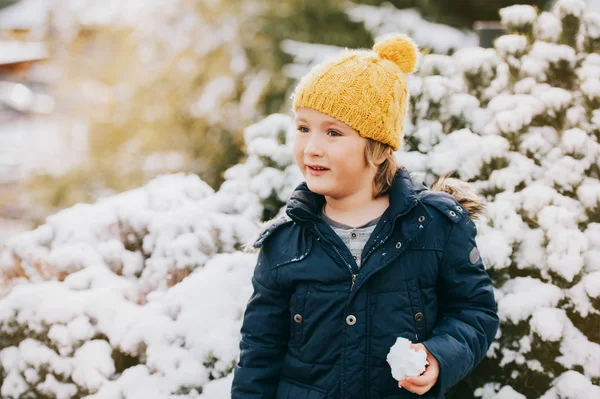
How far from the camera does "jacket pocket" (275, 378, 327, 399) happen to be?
167 cm

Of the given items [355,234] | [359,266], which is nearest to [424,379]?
[359,266]

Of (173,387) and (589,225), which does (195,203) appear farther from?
(589,225)

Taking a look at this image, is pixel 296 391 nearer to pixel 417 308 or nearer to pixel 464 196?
pixel 417 308

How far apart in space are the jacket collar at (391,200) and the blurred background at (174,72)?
3.32m

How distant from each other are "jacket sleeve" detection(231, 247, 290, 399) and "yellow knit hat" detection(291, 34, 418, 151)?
1.60 ft

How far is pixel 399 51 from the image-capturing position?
1813mm

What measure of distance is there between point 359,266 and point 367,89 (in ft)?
1.63

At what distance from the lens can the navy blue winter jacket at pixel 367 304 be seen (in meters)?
1.63

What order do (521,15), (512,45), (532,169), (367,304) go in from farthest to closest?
1. (521,15)
2. (512,45)
3. (532,169)
4. (367,304)

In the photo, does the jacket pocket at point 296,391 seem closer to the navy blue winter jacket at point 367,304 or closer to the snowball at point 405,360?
the navy blue winter jacket at point 367,304

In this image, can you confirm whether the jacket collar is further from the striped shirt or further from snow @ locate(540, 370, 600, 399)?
snow @ locate(540, 370, 600, 399)

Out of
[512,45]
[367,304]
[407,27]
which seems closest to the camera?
[367,304]

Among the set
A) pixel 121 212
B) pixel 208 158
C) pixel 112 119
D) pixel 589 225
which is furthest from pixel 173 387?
pixel 112 119

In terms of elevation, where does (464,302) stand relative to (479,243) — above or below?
above
